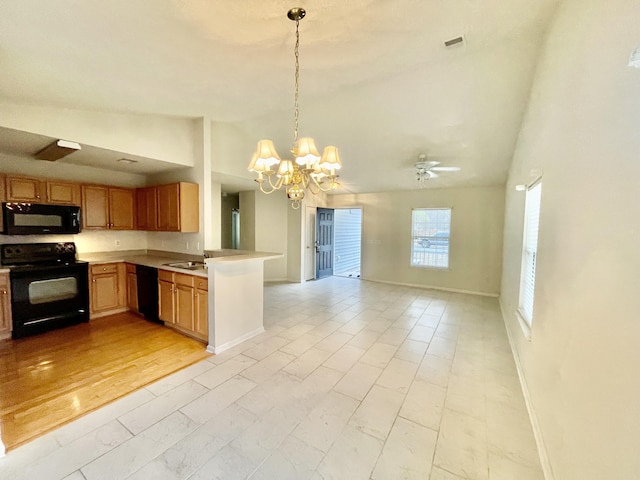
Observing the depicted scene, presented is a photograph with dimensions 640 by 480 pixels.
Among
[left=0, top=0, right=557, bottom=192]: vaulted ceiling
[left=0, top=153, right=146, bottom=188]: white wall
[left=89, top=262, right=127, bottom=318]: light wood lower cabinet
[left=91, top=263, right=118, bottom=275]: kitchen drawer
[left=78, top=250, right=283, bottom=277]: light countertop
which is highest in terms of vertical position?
[left=0, top=0, right=557, bottom=192]: vaulted ceiling

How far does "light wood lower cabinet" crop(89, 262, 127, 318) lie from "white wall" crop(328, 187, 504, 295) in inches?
A: 213

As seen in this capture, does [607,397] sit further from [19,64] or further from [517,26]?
[19,64]

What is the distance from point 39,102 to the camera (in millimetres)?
2629

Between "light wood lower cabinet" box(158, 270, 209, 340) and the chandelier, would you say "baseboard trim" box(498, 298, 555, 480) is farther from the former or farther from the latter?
"light wood lower cabinet" box(158, 270, 209, 340)

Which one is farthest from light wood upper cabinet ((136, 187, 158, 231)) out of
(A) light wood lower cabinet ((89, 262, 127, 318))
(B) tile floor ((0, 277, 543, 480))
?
(B) tile floor ((0, 277, 543, 480))

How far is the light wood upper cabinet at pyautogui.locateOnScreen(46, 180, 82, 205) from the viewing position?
3.71m

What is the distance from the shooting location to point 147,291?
3908mm

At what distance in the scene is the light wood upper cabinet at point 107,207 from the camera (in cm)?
409

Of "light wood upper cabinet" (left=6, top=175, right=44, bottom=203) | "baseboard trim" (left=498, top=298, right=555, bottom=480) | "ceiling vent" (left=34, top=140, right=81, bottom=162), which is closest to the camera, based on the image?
"baseboard trim" (left=498, top=298, right=555, bottom=480)

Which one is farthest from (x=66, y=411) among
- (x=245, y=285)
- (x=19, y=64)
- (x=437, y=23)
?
(x=437, y=23)

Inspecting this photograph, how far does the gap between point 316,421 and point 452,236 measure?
18.1 ft

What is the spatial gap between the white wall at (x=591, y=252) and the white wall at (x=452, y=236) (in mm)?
4226

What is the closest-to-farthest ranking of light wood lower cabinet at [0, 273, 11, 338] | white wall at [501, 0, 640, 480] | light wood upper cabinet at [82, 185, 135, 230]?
white wall at [501, 0, 640, 480] → light wood lower cabinet at [0, 273, 11, 338] → light wood upper cabinet at [82, 185, 135, 230]

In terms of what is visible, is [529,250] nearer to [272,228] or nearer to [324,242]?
[324,242]
